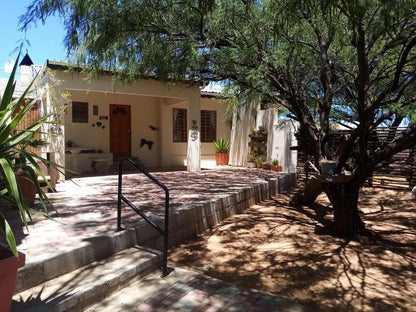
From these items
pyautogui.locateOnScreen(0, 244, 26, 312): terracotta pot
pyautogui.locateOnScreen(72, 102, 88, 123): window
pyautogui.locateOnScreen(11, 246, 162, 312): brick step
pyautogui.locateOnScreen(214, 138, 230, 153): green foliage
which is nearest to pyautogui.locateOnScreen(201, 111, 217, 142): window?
pyautogui.locateOnScreen(214, 138, 230, 153): green foliage

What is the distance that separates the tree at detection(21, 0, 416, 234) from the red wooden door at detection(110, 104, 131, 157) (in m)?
5.48

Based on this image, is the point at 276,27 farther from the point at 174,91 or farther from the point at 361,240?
the point at 174,91

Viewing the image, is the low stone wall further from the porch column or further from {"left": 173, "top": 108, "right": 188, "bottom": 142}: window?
{"left": 173, "top": 108, "right": 188, "bottom": 142}: window

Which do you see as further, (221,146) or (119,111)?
(221,146)

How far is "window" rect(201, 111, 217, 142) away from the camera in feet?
48.9

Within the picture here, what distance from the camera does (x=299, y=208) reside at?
306 inches

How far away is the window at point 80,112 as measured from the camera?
1133 cm

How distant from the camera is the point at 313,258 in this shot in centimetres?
484

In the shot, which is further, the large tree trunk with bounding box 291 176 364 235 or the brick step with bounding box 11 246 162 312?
the large tree trunk with bounding box 291 176 364 235

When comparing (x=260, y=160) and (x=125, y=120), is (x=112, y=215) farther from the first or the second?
(x=260, y=160)

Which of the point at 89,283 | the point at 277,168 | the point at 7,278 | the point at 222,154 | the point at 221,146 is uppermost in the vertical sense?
the point at 221,146

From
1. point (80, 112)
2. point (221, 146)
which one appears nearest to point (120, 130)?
point (80, 112)

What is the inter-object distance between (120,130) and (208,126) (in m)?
4.17

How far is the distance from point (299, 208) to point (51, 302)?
6.02m
